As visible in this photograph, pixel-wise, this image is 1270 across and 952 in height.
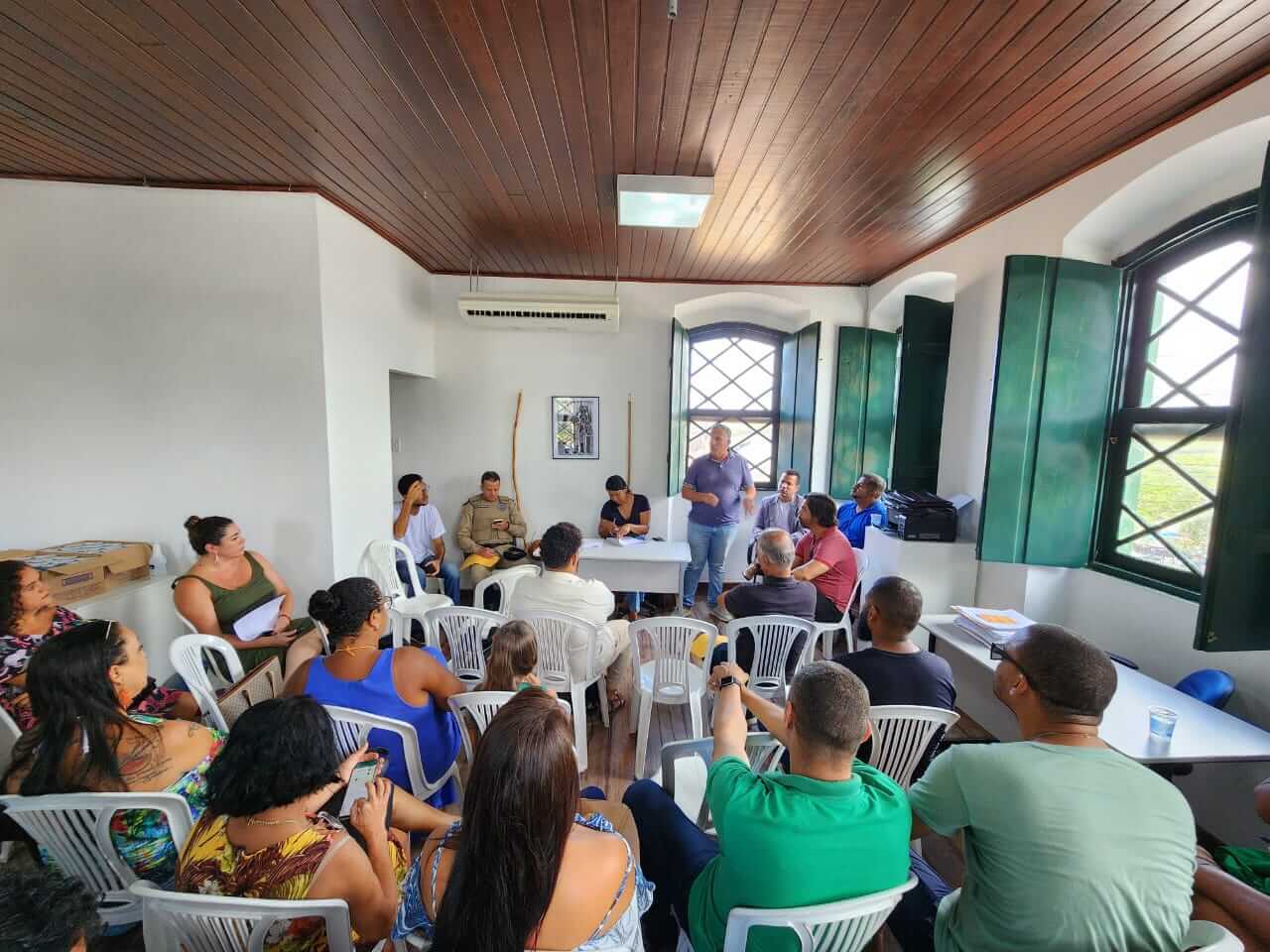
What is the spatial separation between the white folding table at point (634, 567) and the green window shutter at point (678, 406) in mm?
1198

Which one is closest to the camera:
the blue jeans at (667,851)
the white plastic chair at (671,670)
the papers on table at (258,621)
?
the blue jeans at (667,851)

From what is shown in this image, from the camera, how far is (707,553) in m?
4.69

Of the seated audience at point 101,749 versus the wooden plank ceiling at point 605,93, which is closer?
the seated audience at point 101,749

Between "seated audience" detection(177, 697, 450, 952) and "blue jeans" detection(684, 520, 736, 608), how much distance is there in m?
3.67

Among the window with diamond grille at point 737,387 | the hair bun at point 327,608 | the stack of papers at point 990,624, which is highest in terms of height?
the window with diamond grille at point 737,387

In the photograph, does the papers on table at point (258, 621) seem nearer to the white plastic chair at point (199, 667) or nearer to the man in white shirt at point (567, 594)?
the white plastic chair at point (199, 667)

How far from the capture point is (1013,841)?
3.33 feet

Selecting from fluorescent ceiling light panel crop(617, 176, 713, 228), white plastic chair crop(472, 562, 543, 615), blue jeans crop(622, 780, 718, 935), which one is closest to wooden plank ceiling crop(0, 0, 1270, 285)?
fluorescent ceiling light panel crop(617, 176, 713, 228)

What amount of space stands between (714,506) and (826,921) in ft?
12.2

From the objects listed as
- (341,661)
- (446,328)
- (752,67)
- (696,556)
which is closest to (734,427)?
(696,556)

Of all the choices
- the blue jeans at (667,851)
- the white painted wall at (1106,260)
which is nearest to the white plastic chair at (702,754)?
the blue jeans at (667,851)

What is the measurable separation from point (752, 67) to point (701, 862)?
8.29 feet

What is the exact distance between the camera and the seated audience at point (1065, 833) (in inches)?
37.9

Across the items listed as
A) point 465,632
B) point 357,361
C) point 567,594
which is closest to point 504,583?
point 465,632
